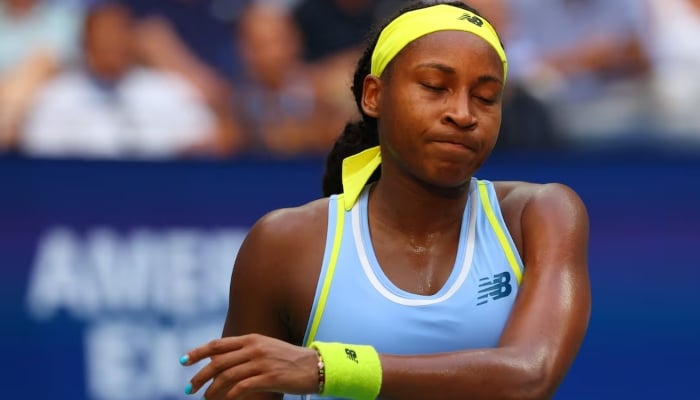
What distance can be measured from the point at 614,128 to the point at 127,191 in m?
2.19

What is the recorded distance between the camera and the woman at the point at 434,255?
2.61 m

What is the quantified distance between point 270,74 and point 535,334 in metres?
3.16

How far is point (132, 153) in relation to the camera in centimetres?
529

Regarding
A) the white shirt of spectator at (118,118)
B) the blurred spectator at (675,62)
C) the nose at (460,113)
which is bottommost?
the nose at (460,113)

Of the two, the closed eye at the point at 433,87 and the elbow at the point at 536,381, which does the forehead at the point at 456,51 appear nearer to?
the closed eye at the point at 433,87

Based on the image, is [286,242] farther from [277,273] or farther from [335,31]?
[335,31]

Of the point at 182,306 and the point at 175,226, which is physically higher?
the point at 175,226

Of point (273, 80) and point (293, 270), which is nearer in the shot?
point (293, 270)

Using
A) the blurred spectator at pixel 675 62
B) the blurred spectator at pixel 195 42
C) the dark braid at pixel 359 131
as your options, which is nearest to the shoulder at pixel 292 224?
the dark braid at pixel 359 131

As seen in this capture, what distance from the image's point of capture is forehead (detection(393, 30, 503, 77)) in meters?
2.70

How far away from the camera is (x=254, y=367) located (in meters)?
Answer: 2.37

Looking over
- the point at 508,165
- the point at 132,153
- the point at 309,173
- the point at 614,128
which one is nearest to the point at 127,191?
the point at 132,153

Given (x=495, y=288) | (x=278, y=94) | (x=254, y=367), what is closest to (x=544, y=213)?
(x=495, y=288)

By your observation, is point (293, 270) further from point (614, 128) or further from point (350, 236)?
point (614, 128)
